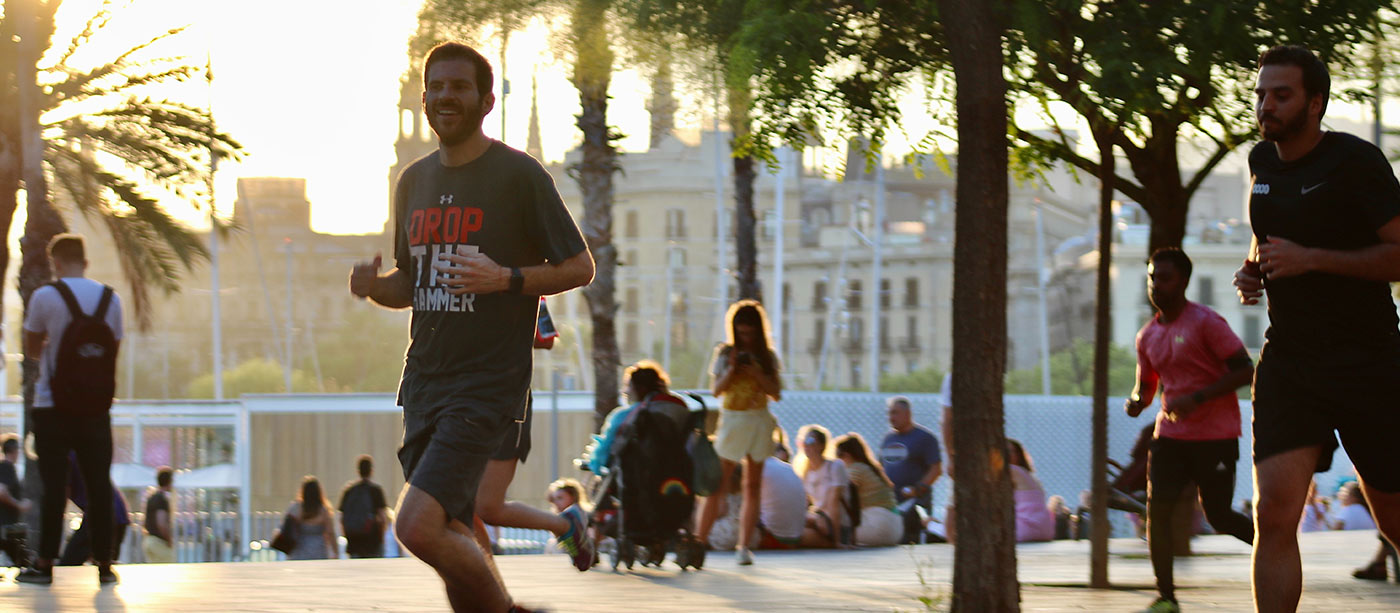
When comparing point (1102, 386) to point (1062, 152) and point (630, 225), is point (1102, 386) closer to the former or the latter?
point (1062, 152)

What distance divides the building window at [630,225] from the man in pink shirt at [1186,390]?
101555 millimetres

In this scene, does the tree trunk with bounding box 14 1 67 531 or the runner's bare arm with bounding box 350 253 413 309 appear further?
the tree trunk with bounding box 14 1 67 531

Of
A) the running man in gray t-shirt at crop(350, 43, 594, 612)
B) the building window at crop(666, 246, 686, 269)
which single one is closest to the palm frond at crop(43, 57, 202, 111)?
the running man in gray t-shirt at crop(350, 43, 594, 612)

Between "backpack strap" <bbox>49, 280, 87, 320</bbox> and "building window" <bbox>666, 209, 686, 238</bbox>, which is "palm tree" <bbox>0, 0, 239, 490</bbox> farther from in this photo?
"building window" <bbox>666, 209, 686, 238</bbox>

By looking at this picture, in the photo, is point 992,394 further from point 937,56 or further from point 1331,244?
point 937,56

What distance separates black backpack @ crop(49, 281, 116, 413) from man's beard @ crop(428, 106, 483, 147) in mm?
4435

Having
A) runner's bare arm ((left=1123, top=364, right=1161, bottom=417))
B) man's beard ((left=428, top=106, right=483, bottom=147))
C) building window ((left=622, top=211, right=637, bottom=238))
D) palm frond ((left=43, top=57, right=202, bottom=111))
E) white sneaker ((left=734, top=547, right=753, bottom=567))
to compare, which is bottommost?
white sneaker ((left=734, top=547, right=753, bottom=567))

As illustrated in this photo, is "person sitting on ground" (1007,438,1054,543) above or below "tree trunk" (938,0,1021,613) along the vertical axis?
below

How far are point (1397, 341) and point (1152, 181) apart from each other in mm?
4994

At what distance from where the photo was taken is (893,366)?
348 ft

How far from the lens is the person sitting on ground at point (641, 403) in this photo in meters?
11.3

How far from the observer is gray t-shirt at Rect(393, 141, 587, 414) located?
16.3ft

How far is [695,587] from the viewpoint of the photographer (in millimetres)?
9664

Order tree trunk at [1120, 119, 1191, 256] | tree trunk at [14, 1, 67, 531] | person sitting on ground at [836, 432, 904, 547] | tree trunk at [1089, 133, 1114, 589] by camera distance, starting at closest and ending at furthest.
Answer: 1. tree trunk at [1089, 133, 1114, 589]
2. tree trunk at [1120, 119, 1191, 256]
3. person sitting on ground at [836, 432, 904, 547]
4. tree trunk at [14, 1, 67, 531]
